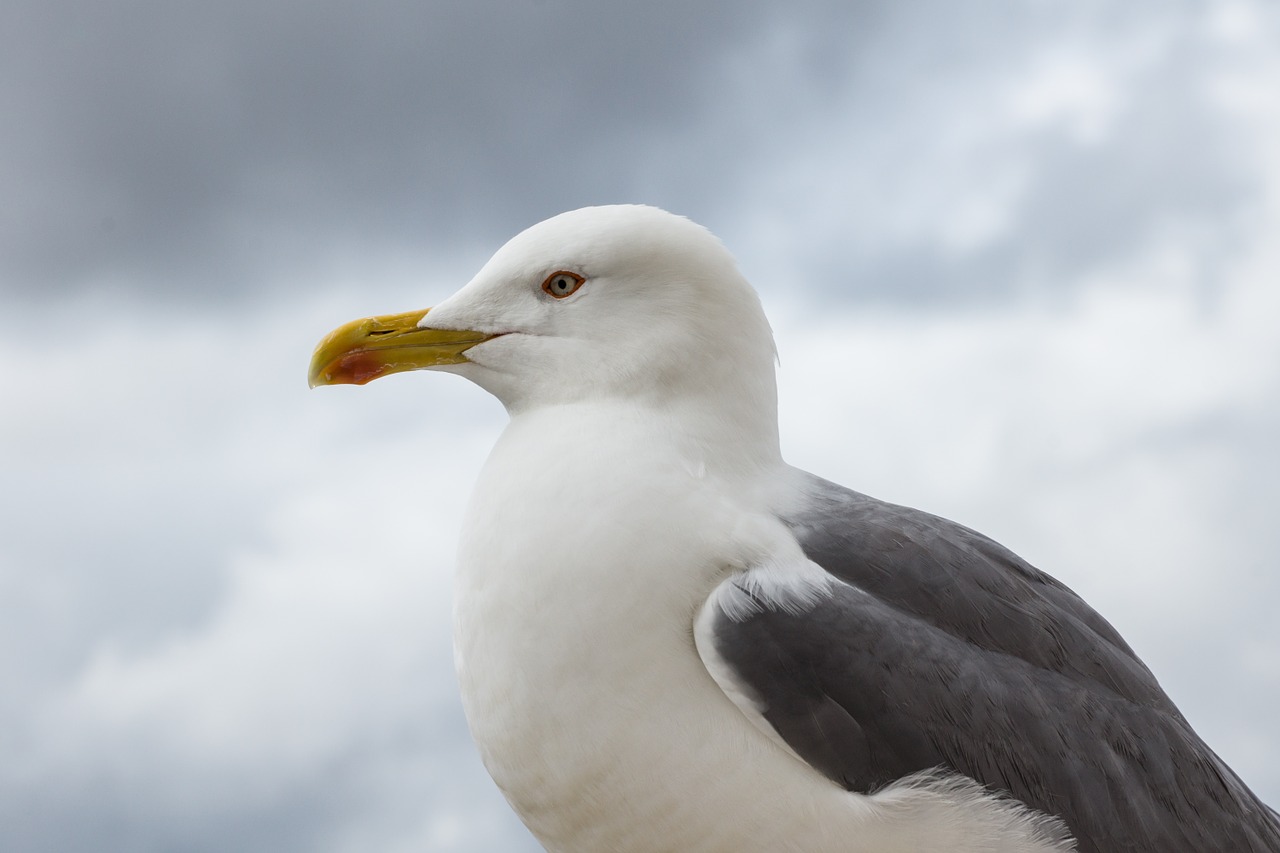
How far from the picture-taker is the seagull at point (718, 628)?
2.88 metres

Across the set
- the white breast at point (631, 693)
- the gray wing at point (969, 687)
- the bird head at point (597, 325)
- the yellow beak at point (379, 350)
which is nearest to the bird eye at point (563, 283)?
the bird head at point (597, 325)

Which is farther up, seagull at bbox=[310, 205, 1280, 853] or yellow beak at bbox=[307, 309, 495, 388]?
yellow beak at bbox=[307, 309, 495, 388]

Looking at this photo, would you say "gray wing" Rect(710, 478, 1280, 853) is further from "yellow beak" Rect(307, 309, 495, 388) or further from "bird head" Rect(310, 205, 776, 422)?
"yellow beak" Rect(307, 309, 495, 388)

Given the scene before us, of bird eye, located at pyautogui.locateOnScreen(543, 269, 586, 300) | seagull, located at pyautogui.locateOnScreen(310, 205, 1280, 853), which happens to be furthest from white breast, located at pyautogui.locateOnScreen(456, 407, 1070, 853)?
bird eye, located at pyautogui.locateOnScreen(543, 269, 586, 300)

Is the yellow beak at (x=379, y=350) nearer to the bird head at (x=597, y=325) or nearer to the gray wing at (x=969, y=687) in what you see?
the bird head at (x=597, y=325)

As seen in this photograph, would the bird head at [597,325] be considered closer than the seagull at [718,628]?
No

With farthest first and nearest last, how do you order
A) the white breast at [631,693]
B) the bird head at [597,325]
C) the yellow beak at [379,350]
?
the yellow beak at [379,350] < the bird head at [597,325] < the white breast at [631,693]

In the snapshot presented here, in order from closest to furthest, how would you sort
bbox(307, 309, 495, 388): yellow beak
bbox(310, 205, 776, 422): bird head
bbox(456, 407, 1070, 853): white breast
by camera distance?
1. bbox(456, 407, 1070, 853): white breast
2. bbox(310, 205, 776, 422): bird head
3. bbox(307, 309, 495, 388): yellow beak

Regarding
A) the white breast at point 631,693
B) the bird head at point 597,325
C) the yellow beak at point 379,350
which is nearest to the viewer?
the white breast at point 631,693

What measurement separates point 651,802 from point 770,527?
750 mm

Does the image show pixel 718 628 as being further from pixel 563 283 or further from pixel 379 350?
pixel 379 350

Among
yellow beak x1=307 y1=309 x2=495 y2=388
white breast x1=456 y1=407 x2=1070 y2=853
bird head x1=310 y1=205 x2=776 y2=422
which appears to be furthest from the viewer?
yellow beak x1=307 y1=309 x2=495 y2=388

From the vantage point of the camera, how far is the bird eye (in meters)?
3.45

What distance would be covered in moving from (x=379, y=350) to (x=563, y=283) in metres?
0.59
